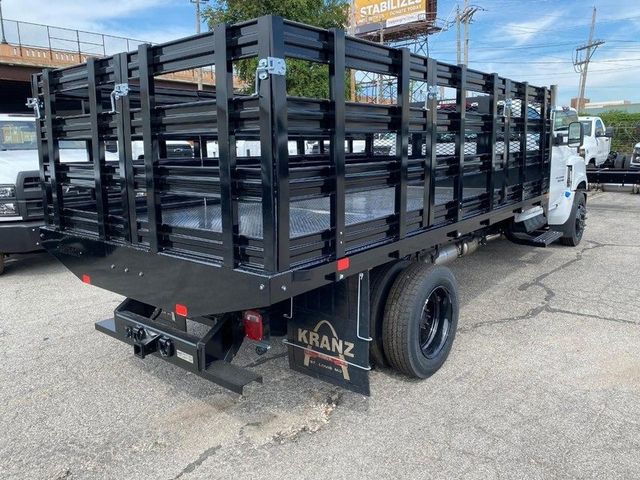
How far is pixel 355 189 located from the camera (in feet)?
9.63

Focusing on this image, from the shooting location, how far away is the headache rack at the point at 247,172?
245cm

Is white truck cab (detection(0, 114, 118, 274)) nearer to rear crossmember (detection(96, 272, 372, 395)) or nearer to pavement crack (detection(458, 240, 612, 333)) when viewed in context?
rear crossmember (detection(96, 272, 372, 395))

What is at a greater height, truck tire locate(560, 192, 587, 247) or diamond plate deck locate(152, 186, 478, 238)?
diamond plate deck locate(152, 186, 478, 238)

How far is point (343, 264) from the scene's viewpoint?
112 inches

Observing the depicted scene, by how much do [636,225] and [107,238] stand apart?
1101 cm

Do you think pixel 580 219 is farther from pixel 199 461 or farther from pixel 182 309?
pixel 199 461

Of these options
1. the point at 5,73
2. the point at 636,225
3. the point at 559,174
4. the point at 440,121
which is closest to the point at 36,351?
the point at 440,121

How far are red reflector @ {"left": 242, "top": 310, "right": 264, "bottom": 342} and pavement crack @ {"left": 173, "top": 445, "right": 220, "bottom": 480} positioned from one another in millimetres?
675

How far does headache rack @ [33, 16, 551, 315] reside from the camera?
8.05 feet

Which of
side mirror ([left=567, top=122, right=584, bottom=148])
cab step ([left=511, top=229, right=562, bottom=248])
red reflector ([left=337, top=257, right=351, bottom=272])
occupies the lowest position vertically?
cab step ([left=511, top=229, right=562, bottom=248])

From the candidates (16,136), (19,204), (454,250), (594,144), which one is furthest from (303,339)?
(594,144)

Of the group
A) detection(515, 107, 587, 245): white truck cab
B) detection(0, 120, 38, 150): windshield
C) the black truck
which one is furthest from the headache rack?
detection(0, 120, 38, 150): windshield

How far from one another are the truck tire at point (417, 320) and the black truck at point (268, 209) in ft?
0.05

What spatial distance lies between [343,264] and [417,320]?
1034mm
